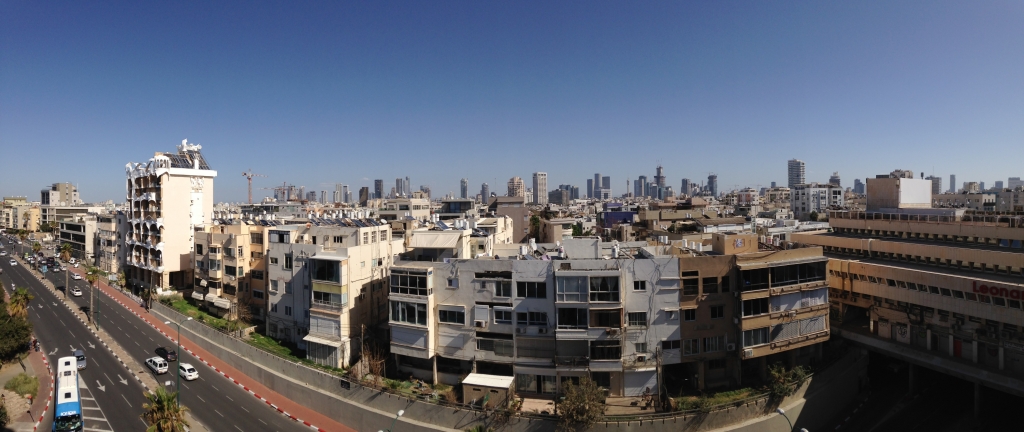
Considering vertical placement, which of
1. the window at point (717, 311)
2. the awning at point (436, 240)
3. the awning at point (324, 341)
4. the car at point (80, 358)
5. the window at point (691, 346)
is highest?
the awning at point (436, 240)

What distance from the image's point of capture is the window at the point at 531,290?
102ft

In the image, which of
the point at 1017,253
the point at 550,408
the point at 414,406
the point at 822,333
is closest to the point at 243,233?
the point at 414,406

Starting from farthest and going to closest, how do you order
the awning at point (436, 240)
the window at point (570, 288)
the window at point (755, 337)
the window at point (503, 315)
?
1. the awning at point (436, 240)
2. the window at point (503, 315)
3. the window at point (755, 337)
4. the window at point (570, 288)

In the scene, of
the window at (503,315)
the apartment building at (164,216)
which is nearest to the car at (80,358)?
the apartment building at (164,216)

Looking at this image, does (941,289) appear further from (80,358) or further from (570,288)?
(80,358)

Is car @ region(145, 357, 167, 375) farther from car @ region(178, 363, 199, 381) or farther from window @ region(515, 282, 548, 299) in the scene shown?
window @ region(515, 282, 548, 299)

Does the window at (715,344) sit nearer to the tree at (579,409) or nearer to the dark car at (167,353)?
the tree at (579,409)

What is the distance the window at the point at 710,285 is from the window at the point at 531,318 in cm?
969

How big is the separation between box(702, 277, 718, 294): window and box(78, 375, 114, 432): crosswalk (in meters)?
36.8

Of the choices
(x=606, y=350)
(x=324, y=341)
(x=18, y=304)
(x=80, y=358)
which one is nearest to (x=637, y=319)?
(x=606, y=350)

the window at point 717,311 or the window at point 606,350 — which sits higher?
the window at point 717,311

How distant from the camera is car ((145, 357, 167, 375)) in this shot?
39.4m

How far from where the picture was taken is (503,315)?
104ft

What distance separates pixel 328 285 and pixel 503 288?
13.4 metres
